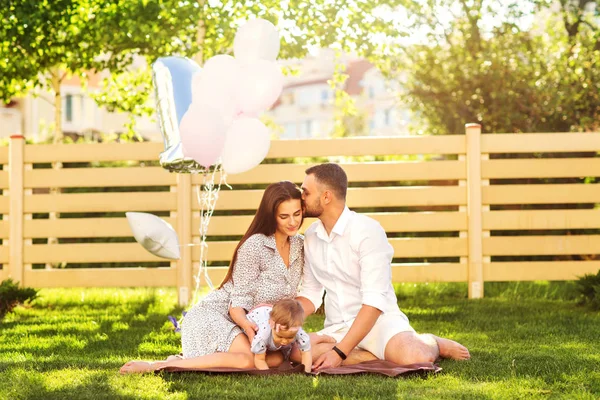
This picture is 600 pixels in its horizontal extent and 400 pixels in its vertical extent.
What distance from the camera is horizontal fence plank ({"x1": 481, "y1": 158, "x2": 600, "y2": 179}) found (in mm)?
7020

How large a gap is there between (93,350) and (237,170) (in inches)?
52.3

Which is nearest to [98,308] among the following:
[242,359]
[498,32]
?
[242,359]

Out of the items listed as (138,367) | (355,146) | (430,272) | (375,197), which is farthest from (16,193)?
Result: (138,367)

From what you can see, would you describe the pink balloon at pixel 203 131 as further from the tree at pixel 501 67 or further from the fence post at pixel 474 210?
the tree at pixel 501 67

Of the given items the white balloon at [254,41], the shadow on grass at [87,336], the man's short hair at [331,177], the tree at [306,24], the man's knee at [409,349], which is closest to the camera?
the man's knee at [409,349]

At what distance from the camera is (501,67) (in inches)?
383

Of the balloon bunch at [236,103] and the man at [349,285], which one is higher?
the balloon bunch at [236,103]

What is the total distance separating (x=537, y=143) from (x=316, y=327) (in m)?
2.65

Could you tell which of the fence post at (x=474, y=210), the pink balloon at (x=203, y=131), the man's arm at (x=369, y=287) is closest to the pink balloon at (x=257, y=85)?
the pink balloon at (x=203, y=131)

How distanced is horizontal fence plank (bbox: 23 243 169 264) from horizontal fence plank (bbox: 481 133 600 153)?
291cm

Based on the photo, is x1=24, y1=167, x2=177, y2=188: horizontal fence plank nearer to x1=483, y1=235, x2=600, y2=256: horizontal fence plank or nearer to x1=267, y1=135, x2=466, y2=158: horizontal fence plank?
x1=267, y1=135, x2=466, y2=158: horizontal fence plank

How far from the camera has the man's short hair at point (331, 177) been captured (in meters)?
4.18

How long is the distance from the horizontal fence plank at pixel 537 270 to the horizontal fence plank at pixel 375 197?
2.32 feet

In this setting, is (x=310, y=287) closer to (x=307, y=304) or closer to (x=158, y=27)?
(x=307, y=304)
